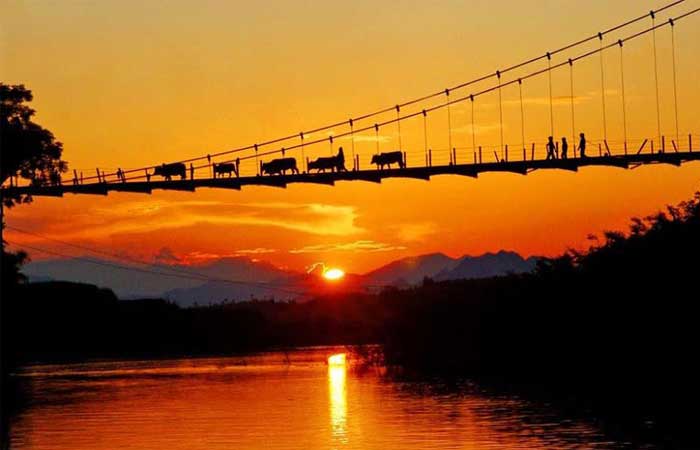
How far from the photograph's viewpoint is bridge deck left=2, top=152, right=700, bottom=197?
236ft

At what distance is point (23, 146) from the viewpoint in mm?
81250

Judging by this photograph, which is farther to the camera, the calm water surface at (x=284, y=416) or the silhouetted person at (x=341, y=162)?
the silhouetted person at (x=341, y=162)

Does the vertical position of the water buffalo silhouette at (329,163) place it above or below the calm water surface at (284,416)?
above

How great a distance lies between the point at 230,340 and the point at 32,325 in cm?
2808

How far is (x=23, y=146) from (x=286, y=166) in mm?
14214

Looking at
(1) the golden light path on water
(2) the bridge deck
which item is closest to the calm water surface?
(1) the golden light path on water

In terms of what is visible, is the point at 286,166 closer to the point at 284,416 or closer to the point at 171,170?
the point at 171,170

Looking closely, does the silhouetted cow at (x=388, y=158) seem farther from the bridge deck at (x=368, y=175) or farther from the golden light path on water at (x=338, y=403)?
the golden light path on water at (x=338, y=403)

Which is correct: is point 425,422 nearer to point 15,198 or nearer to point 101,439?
point 101,439

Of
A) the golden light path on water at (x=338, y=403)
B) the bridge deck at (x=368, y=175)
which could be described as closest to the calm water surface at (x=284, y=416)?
the golden light path on water at (x=338, y=403)

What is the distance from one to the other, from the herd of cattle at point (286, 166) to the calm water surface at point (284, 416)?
10.3m

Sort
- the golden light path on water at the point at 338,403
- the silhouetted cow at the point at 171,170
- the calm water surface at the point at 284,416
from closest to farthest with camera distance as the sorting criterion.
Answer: the calm water surface at the point at 284,416, the golden light path on water at the point at 338,403, the silhouetted cow at the point at 171,170

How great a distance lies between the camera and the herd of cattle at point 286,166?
251 feet

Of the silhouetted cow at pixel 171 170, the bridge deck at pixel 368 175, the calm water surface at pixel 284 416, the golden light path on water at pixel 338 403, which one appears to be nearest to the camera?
the calm water surface at pixel 284 416
